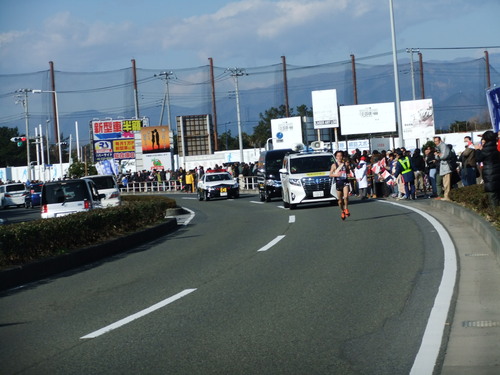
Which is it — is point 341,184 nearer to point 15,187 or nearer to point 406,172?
point 406,172

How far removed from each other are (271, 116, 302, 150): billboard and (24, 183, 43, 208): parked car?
57.3 ft

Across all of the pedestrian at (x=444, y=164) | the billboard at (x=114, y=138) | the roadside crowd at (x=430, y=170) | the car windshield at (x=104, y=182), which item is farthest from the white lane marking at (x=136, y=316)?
the billboard at (x=114, y=138)

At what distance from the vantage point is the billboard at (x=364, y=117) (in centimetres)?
5944

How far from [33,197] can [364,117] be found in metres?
24.8

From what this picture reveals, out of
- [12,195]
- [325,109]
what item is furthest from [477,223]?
[12,195]

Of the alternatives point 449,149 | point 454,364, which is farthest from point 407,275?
point 449,149

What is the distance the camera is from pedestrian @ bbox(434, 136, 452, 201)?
75.5 ft

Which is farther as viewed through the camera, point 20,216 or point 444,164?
point 20,216

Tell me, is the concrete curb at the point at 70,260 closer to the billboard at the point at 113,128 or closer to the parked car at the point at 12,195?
the parked car at the point at 12,195

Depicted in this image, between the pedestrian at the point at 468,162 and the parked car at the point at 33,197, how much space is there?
38.0m

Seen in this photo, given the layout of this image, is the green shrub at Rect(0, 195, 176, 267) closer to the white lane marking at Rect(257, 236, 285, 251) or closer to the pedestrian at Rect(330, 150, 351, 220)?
the white lane marking at Rect(257, 236, 285, 251)

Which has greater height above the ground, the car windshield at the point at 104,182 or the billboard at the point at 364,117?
the billboard at the point at 364,117

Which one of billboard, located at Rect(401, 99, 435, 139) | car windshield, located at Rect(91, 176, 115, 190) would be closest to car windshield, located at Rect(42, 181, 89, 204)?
car windshield, located at Rect(91, 176, 115, 190)

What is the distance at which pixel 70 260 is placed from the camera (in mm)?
15391
